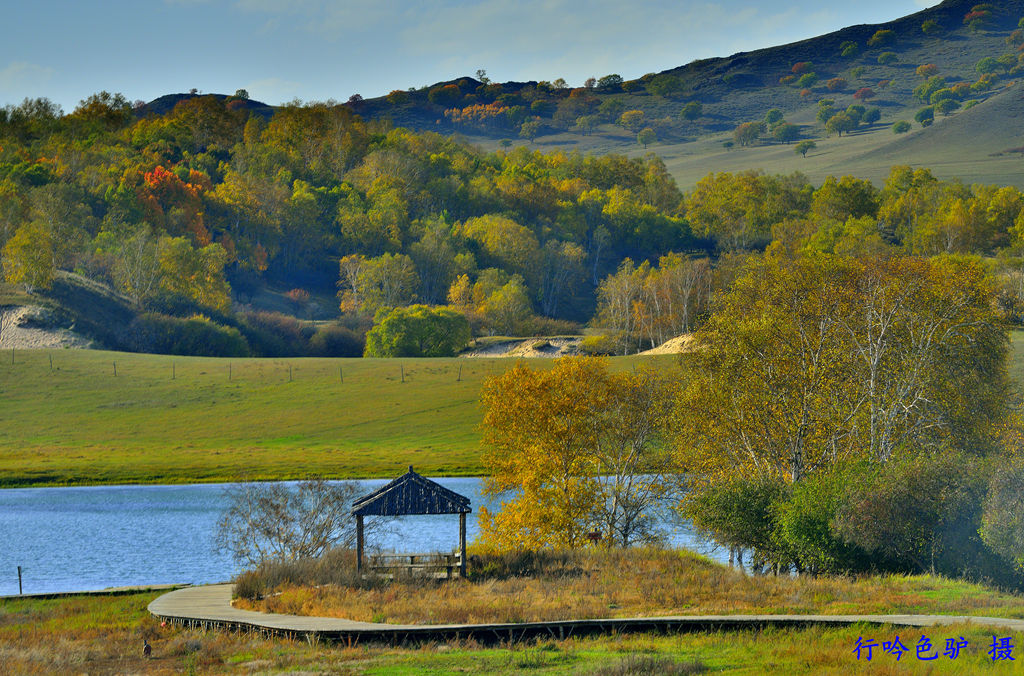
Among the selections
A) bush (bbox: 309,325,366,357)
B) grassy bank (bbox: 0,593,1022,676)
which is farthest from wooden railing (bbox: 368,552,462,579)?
bush (bbox: 309,325,366,357)

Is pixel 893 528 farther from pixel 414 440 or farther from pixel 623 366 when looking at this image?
pixel 623 366

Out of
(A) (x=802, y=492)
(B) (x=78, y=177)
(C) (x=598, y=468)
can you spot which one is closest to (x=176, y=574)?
(C) (x=598, y=468)

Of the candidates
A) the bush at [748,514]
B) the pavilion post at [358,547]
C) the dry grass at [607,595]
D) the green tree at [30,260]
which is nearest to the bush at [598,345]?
the green tree at [30,260]

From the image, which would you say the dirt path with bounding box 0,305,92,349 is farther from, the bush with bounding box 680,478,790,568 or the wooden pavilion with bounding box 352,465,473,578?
the bush with bounding box 680,478,790,568

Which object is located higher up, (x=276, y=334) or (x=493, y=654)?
(x=493, y=654)

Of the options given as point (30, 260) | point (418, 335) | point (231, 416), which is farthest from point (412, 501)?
point (30, 260)

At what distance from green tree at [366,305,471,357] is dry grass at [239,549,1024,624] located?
96059 millimetres

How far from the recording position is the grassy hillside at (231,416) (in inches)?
3061

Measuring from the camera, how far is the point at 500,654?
2233 cm

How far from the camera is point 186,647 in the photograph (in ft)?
81.4

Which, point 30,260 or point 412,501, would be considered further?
point 30,260

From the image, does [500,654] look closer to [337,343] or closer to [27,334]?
[27,334]

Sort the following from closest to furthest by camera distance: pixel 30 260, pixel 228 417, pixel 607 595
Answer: pixel 607 595, pixel 228 417, pixel 30 260

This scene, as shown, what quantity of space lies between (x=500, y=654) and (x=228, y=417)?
73289 millimetres
